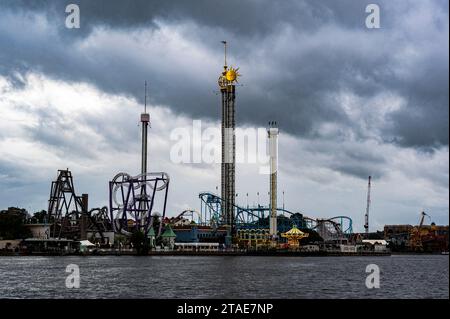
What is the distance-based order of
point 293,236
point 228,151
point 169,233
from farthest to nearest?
1. point 228,151
2. point 293,236
3. point 169,233

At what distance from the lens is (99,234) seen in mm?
181750

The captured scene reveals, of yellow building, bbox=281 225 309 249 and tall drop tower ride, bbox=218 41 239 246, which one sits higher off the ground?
tall drop tower ride, bbox=218 41 239 246

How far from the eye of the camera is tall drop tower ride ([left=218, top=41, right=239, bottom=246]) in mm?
190125

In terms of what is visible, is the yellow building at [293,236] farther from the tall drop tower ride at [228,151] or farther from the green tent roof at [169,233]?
the green tent roof at [169,233]

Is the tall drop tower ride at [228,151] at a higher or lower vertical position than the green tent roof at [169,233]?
higher

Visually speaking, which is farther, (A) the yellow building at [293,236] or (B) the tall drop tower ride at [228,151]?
(B) the tall drop tower ride at [228,151]

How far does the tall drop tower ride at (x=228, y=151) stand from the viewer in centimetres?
19012

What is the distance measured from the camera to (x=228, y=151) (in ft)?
630

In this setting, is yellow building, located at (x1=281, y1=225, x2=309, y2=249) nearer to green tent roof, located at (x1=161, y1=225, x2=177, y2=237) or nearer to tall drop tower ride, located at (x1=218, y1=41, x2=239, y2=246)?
tall drop tower ride, located at (x1=218, y1=41, x2=239, y2=246)

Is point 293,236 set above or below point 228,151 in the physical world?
below

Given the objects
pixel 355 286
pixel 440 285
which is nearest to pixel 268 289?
pixel 355 286

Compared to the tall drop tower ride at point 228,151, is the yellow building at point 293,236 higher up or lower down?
lower down
